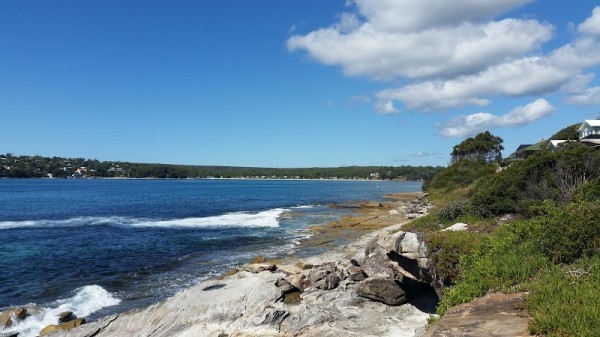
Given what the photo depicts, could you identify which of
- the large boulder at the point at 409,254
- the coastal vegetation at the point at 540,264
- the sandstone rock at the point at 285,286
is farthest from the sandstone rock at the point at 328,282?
the coastal vegetation at the point at 540,264

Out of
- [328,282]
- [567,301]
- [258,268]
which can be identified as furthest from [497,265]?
[258,268]

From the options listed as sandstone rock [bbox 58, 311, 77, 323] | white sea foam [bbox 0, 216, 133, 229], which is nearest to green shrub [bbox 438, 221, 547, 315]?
sandstone rock [bbox 58, 311, 77, 323]

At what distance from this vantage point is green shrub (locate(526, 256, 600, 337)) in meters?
5.73

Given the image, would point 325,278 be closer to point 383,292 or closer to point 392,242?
point 383,292

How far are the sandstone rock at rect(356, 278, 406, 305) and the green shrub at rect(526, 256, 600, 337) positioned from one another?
6214 mm

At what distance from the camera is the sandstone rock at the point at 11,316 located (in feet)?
53.6

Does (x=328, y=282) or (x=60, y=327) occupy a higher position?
(x=328, y=282)

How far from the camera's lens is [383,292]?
1439 cm

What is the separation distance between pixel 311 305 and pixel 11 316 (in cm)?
1205

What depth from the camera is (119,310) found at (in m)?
17.8

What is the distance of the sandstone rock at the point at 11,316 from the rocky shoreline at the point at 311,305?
3.5 inches

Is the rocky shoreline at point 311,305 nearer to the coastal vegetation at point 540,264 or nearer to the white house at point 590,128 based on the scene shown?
the coastal vegetation at point 540,264

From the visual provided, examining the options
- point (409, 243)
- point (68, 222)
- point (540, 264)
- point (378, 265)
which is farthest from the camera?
point (68, 222)

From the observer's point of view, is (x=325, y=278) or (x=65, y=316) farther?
(x=325, y=278)
